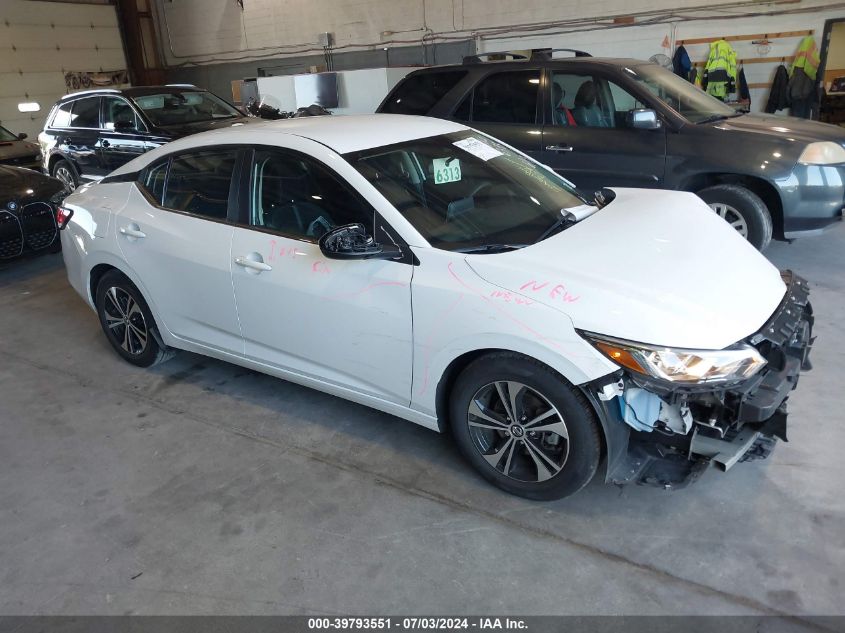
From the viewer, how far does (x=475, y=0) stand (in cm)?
1123

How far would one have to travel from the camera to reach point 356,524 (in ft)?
8.70

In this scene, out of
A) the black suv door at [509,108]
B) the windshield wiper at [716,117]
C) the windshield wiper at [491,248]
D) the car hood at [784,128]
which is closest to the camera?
the windshield wiper at [491,248]

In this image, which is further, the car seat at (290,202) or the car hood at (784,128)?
the car hood at (784,128)

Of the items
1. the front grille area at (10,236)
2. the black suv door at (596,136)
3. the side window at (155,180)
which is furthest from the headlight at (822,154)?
the front grille area at (10,236)

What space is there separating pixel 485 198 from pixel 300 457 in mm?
1540

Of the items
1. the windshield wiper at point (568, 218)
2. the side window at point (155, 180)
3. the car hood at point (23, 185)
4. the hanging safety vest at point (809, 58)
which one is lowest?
the car hood at point (23, 185)

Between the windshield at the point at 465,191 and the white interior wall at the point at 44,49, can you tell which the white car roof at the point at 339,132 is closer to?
the windshield at the point at 465,191

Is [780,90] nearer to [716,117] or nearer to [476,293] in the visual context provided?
[716,117]

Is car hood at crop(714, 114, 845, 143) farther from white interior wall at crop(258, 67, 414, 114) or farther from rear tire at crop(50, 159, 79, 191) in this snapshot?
rear tire at crop(50, 159, 79, 191)

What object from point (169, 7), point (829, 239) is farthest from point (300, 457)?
point (169, 7)

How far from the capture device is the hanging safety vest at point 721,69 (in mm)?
9031

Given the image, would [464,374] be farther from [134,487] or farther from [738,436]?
[134,487]

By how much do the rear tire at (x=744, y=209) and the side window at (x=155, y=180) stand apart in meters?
4.09

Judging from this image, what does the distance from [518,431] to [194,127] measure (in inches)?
270
